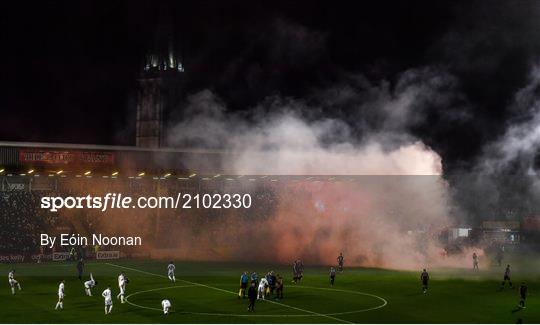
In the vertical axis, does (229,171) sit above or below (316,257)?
above

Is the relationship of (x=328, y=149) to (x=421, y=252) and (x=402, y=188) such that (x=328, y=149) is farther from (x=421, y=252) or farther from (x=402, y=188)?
(x=421, y=252)

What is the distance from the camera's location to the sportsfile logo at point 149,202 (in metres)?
65.3

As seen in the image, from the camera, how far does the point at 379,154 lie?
5869 centimetres

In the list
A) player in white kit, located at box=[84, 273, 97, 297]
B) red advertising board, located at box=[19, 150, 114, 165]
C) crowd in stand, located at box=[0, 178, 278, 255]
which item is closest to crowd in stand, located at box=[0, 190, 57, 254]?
crowd in stand, located at box=[0, 178, 278, 255]

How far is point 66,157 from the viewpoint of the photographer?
6425cm

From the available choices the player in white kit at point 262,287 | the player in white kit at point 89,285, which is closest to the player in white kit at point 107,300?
the player in white kit at point 89,285

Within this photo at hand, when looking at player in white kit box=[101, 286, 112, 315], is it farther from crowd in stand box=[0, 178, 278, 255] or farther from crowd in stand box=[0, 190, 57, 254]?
crowd in stand box=[0, 178, 278, 255]

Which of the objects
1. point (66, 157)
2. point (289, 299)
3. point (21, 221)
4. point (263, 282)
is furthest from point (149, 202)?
point (289, 299)

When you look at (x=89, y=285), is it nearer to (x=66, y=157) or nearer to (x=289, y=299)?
(x=289, y=299)

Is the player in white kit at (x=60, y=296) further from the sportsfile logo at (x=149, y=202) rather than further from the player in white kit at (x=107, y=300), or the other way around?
the sportsfile logo at (x=149, y=202)

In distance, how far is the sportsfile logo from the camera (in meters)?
65.3

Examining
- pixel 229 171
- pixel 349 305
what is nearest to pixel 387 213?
pixel 229 171

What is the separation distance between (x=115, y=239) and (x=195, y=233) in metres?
7.84

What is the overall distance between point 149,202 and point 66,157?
361 inches
